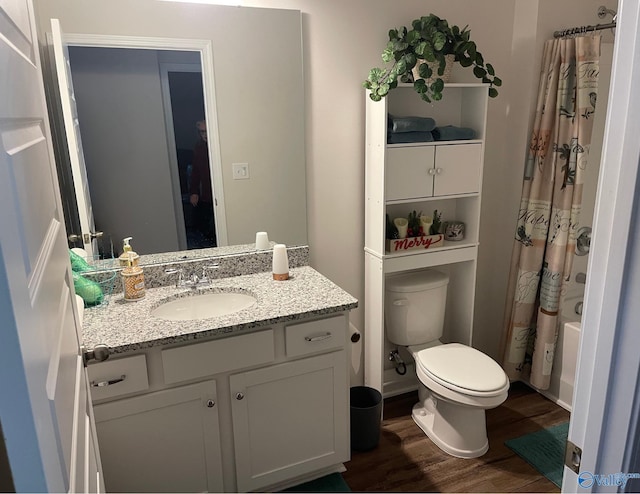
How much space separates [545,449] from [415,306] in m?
0.88

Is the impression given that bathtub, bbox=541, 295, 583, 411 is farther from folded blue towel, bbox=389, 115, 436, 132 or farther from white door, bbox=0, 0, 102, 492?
white door, bbox=0, 0, 102, 492

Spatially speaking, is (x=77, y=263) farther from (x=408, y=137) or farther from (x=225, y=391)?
(x=408, y=137)

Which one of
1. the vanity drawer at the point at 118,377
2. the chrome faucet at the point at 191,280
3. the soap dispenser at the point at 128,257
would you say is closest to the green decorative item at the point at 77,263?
the soap dispenser at the point at 128,257

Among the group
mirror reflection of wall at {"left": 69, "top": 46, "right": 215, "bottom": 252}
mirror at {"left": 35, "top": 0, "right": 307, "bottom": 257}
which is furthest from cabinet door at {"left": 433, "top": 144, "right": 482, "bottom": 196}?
mirror reflection of wall at {"left": 69, "top": 46, "right": 215, "bottom": 252}

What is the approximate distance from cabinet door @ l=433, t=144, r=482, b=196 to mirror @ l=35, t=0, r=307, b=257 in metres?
0.65

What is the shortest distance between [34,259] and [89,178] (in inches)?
54.0

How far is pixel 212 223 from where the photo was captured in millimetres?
2033

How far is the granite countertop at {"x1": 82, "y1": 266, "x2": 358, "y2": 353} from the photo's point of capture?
150cm

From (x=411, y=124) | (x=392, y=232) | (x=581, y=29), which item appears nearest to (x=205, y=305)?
(x=392, y=232)

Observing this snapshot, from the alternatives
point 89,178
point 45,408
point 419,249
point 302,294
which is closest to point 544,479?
point 419,249

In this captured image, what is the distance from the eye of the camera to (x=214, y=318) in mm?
1628

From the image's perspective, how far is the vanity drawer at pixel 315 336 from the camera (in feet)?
5.60

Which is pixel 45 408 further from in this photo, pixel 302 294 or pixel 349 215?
pixel 349 215

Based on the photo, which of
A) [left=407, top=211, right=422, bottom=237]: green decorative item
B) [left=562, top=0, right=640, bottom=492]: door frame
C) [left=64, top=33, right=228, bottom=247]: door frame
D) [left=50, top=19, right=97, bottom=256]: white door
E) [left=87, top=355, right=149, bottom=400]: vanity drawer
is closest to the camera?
[left=562, top=0, right=640, bottom=492]: door frame
